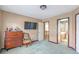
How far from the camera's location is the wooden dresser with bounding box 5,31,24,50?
15.0 ft

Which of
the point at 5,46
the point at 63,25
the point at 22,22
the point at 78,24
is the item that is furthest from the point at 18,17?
the point at 63,25

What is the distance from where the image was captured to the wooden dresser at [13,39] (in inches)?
180

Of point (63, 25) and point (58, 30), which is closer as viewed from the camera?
point (58, 30)

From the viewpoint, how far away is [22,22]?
605 cm

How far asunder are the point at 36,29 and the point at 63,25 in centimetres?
334

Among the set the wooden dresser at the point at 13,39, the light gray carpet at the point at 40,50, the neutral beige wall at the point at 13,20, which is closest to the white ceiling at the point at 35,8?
the neutral beige wall at the point at 13,20

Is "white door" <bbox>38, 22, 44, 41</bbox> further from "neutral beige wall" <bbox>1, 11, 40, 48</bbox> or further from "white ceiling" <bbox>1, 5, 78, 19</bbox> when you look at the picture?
"white ceiling" <bbox>1, 5, 78, 19</bbox>

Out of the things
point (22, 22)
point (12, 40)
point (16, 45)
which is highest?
point (22, 22)

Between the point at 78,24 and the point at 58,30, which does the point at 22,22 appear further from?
the point at 78,24

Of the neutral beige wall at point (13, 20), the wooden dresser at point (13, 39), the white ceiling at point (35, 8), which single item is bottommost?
the wooden dresser at point (13, 39)

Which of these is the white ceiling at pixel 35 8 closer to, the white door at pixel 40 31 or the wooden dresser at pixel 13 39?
the wooden dresser at pixel 13 39

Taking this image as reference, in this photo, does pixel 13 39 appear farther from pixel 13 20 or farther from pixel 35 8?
pixel 35 8

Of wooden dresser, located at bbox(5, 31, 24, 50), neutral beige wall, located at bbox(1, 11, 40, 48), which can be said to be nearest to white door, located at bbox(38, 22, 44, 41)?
neutral beige wall, located at bbox(1, 11, 40, 48)

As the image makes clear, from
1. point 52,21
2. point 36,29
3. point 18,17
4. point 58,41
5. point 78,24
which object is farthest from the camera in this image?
point 36,29
